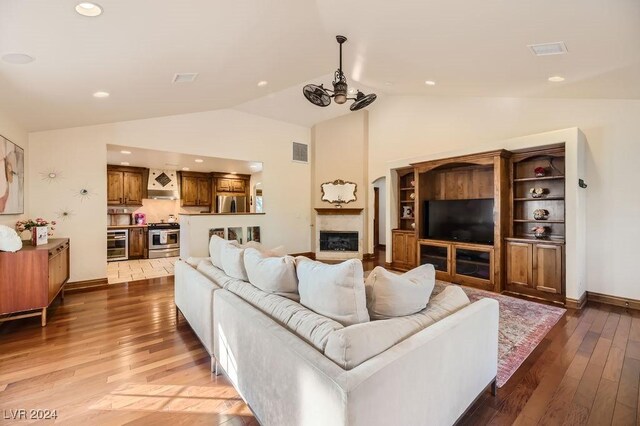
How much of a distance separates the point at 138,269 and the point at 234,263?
4.81 meters

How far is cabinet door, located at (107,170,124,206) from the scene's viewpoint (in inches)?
287

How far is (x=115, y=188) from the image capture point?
7359 mm

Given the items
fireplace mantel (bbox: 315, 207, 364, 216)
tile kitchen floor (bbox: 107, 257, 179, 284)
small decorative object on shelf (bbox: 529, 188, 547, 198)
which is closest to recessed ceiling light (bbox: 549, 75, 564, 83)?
small decorative object on shelf (bbox: 529, 188, 547, 198)

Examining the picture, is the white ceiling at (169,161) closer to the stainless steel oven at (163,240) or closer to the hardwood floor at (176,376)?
the stainless steel oven at (163,240)

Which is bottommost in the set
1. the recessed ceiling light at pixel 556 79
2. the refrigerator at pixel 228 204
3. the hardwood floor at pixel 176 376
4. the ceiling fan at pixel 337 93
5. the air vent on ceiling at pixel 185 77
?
the hardwood floor at pixel 176 376

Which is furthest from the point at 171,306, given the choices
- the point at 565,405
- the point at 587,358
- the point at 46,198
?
Answer: the point at 587,358

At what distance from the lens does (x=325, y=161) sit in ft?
25.3

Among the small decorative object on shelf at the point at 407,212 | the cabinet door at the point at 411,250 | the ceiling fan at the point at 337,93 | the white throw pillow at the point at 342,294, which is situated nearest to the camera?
the white throw pillow at the point at 342,294

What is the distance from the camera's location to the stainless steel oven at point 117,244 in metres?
6.93

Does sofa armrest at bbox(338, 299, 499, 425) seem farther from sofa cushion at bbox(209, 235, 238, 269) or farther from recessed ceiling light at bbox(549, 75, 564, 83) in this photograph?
recessed ceiling light at bbox(549, 75, 564, 83)

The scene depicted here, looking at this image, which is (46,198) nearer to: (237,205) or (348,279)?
(237,205)

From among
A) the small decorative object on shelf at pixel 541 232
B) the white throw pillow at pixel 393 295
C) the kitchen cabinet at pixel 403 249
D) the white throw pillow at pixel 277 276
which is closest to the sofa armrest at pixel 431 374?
the white throw pillow at pixel 393 295

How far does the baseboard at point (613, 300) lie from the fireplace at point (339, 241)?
4.57 metres

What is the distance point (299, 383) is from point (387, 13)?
3.09m
